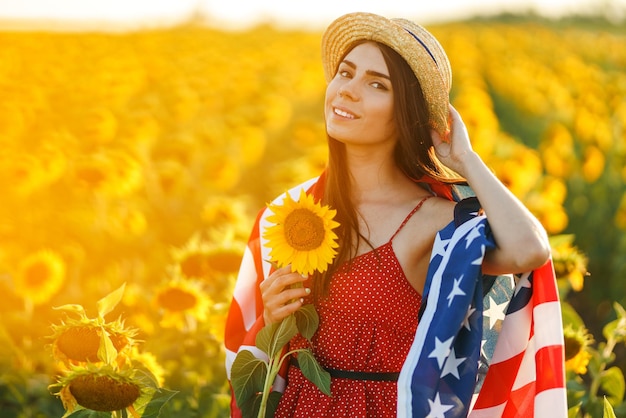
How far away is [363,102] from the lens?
96.4 inches

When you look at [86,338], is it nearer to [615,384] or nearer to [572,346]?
[572,346]

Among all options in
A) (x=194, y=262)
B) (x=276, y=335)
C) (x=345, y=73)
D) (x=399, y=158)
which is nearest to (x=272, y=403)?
(x=276, y=335)

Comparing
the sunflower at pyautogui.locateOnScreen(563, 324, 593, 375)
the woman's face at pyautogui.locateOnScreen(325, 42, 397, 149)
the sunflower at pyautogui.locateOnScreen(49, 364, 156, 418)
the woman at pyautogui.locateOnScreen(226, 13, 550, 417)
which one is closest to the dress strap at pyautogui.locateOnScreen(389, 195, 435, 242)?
the woman at pyautogui.locateOnScreen(226, 13, 550, 417)

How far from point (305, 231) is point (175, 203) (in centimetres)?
422

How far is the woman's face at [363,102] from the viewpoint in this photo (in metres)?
2.46

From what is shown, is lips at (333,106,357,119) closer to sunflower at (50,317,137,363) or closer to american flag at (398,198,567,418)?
american flag at (398,198,567,418)

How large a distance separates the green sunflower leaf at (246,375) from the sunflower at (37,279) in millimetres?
1982

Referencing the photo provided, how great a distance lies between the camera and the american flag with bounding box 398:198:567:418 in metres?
2.16

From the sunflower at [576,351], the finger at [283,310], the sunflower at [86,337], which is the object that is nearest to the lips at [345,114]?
the finger at [283,310]

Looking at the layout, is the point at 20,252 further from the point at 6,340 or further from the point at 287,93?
the point at 287,93

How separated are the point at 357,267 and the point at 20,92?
6030 millimetres

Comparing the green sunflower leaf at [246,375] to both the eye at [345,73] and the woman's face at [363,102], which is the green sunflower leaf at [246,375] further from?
the eye at [345,73]

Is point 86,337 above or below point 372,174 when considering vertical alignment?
below

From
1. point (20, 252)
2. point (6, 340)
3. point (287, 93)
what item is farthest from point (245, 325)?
point (287, 93)
